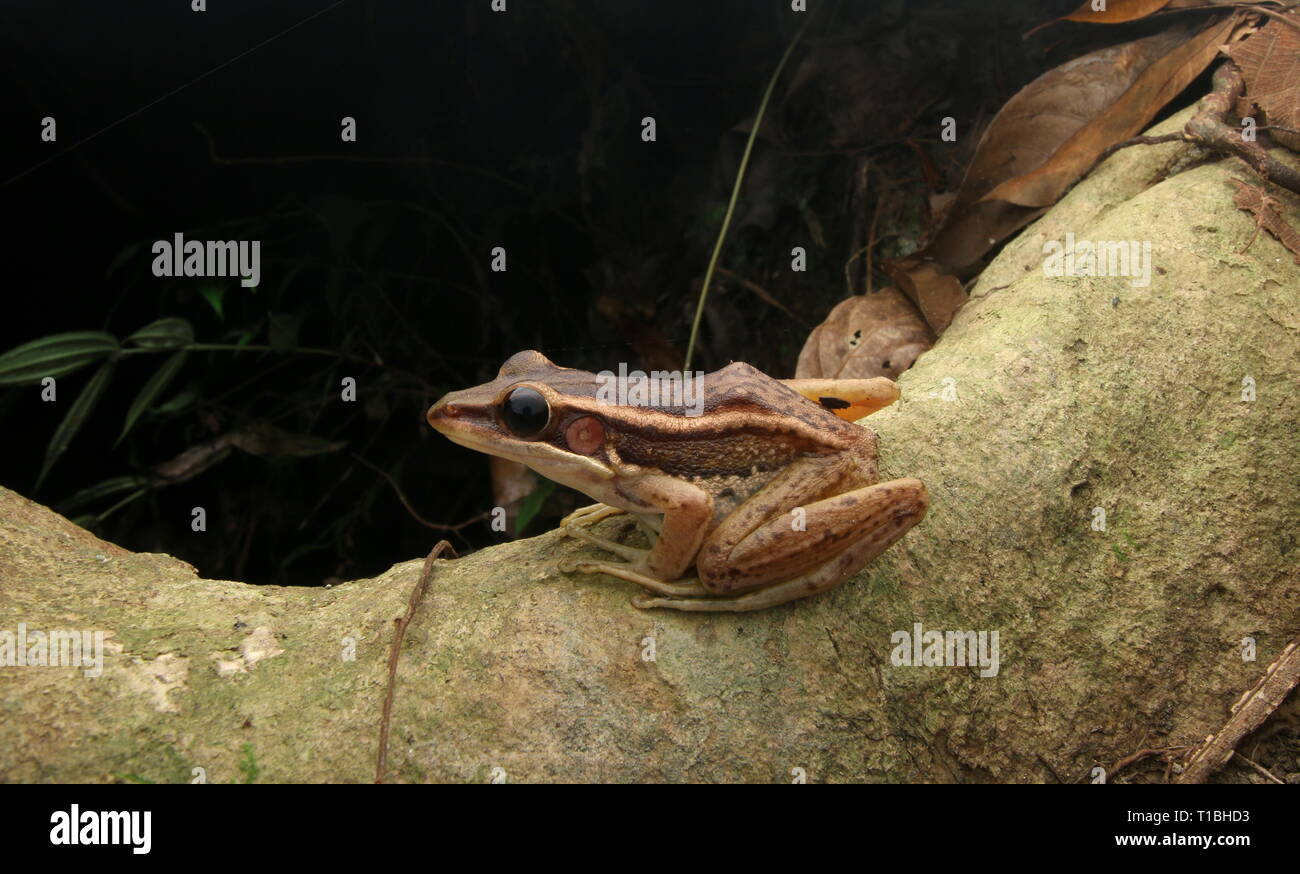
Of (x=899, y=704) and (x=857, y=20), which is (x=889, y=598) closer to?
(x=899, y=704)

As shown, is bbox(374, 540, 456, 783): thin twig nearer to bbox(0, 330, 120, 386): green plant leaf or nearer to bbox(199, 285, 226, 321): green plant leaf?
bbox(199, 285, 226, 321): green plant leaf

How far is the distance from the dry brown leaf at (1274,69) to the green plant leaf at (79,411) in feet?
18.1

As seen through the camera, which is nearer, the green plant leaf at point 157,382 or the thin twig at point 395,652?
the thin twig at point 395,652

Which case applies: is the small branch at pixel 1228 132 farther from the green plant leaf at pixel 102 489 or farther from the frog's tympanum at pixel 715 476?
the green plant leaf at pixel 102 489

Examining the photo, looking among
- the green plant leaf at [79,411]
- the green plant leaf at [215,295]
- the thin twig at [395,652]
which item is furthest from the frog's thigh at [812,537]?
the green plant leaf at [79,411]

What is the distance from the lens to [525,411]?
107 inches

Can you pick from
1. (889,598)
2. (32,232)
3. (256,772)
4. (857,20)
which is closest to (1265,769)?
(889,598)

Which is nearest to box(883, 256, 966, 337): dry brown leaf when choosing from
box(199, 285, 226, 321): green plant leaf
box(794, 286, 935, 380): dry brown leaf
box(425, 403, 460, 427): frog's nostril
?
box(794, 286, 935, 380): dry brown leaf

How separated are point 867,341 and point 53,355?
12.7ft

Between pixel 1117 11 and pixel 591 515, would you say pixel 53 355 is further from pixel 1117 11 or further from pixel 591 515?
pixel 1117 11

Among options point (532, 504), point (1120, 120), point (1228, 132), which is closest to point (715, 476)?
point (532, 504)

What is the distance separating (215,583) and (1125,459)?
3.04m

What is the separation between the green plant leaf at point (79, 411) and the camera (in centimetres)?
431

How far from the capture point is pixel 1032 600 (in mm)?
2803
